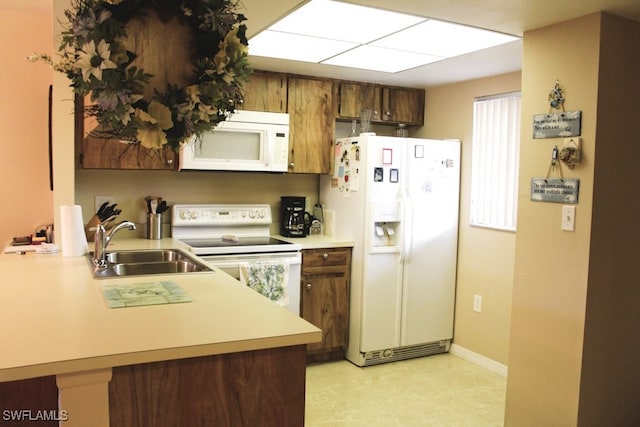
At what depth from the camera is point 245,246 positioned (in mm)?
3639

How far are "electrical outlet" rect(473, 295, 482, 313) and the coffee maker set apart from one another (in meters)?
1.43

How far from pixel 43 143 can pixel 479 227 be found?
10.6ft

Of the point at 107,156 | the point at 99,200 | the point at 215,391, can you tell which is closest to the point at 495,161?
the point at 107,156

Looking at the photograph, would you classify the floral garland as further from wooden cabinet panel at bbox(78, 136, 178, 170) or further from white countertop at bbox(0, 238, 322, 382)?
wooden cabinet panel at bbox(78, 136, 178, 170)

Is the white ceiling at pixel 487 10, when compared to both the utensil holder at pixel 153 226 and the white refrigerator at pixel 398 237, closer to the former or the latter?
the white refrigerator at pixel 398 237

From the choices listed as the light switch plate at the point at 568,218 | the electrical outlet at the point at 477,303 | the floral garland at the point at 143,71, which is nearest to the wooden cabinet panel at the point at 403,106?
the electrical outlet at the point at 477,303

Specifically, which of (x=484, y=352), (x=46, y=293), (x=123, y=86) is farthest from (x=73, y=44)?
(x=484, y=352)

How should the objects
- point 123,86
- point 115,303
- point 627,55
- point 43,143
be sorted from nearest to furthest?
point 123,86 → point 115,303 → point 627,55 → point 43,143

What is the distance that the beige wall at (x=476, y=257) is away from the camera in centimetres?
389

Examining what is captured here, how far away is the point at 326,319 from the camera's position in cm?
398

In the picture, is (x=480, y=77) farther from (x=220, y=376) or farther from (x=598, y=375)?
(x=220, y=376)

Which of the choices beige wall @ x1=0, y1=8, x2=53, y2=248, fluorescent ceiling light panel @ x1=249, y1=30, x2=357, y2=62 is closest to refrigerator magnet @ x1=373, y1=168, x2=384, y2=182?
fluorescent ceiling light panel @ x1=249, y1=30, x2=357, y2=62

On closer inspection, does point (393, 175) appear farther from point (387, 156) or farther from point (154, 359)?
point (154, 359)

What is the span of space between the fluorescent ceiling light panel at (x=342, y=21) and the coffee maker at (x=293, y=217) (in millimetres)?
1599
